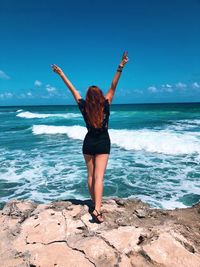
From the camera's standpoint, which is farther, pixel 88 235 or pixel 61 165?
pixel 61 165

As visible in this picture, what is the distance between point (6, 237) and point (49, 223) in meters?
0.54

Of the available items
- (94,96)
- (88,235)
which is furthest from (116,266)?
(94,96)

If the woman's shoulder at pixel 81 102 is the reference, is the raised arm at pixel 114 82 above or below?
above

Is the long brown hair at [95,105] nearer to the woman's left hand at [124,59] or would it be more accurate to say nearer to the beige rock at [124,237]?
the woman's left hand at [124,59]

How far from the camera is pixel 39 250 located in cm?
349

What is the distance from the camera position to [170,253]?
3.29 m

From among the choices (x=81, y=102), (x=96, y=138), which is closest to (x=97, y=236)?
(x=96, y=138)

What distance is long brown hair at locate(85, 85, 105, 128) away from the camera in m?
4.01

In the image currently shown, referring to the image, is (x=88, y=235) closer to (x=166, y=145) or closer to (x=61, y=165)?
(x=61, y=165)

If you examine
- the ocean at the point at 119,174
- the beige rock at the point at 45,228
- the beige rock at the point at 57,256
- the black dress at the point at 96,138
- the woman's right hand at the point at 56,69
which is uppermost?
the woman's right hand at the point at 56,69

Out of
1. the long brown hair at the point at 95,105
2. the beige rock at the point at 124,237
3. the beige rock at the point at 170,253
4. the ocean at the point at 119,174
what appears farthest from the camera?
the ocean at the point at 119,174

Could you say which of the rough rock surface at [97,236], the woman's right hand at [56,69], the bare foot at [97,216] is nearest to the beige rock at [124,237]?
the rough rock surface at [97,236]

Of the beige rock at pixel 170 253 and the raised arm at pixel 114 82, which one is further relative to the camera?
the raised arm at pixel 114 82

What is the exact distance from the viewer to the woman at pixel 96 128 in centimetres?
404
